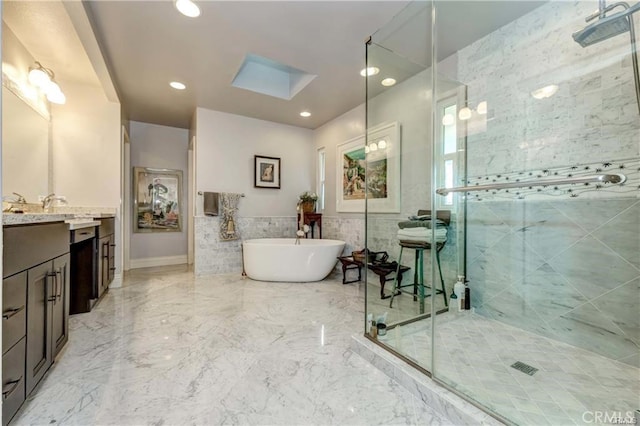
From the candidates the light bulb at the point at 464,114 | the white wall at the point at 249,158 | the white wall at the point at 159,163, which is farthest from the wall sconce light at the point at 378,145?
the white wall at the point at 159,163

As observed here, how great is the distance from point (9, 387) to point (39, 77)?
2.56 m

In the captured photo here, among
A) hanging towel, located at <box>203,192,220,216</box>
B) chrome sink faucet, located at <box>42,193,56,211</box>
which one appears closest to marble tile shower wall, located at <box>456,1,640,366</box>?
hanging towel, located at <box>203,192,220,216</box>

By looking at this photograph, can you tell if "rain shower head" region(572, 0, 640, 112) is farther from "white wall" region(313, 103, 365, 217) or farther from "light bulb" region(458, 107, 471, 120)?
"white wall" region(313, 103, 365, 217)

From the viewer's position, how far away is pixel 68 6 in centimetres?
195

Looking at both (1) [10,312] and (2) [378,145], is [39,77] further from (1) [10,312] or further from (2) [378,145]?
(2) [378,145]

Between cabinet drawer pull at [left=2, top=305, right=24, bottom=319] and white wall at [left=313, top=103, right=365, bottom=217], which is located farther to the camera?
white wall at [left=313, top=103, right=365, bottom=217]

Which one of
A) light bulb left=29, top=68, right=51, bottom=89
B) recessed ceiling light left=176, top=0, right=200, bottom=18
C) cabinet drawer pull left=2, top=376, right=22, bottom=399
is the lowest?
cabinet drawer pull left=2, top=376, right=22, bottom=399

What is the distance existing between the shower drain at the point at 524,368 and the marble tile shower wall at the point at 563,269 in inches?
21.8

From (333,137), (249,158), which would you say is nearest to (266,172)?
(249,158)

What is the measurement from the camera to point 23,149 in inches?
98.3

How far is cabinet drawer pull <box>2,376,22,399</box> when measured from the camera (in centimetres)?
116

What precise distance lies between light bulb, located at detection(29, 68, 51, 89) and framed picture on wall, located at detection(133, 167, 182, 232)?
231 centimetres

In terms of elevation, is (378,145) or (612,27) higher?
(612,27)

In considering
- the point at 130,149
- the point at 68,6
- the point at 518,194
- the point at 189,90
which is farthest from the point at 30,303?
the point at 130,149
